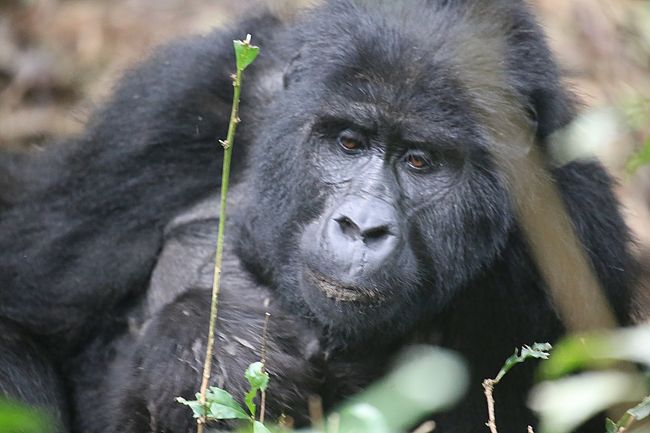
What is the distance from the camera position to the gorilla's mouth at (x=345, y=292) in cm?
410

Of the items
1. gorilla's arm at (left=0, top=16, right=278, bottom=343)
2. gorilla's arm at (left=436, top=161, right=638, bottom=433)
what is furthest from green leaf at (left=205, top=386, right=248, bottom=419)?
gorilla's arm at (left=0, top=16, right=278, bottom=343)

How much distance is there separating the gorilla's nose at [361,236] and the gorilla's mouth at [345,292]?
0.28ft

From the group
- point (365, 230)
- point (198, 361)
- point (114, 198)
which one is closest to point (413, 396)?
point (365, 230)

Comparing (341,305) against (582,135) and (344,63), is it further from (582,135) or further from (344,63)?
(582,135)

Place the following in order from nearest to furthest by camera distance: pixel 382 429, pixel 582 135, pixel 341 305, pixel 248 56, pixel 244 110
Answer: pixel 382 429, pixel 582 135, pixel 248 56, pixel 341 305, pixel 244 110

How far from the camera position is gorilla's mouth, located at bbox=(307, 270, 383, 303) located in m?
4.10

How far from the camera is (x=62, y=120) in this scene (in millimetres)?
8320

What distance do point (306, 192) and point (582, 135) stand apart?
1834 millimetres

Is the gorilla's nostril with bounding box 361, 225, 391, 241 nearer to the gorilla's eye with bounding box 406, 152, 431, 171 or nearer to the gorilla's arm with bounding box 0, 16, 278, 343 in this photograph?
the gorilla's eye with bounding box 406, 152, 431, 171

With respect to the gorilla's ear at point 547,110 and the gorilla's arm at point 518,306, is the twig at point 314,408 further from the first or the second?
the gorilla's ear at point 547,110

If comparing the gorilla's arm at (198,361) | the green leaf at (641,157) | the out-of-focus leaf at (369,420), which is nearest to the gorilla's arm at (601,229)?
the gorilla's arm at (198,361)

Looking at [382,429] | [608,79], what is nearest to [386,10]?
[382,429]

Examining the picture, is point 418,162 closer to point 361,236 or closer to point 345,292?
point 361,236

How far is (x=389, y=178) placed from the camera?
4371mm
